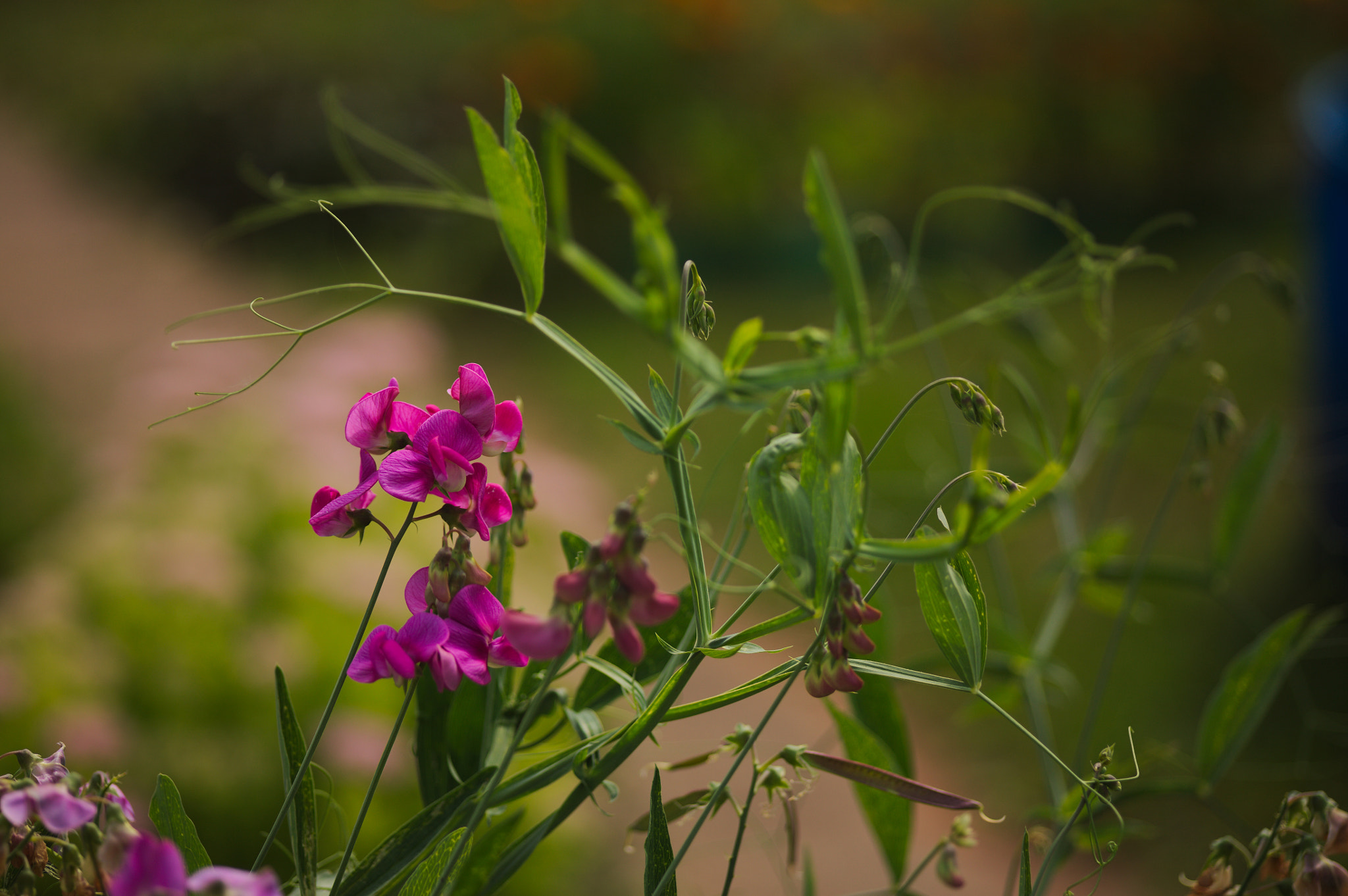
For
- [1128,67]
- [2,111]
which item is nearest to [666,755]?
[1128,67]

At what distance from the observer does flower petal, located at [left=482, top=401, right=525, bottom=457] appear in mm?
326

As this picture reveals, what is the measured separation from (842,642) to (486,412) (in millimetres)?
132

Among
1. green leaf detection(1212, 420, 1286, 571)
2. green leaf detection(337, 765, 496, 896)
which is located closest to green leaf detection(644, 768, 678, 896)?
green leaf detection(337, 765, 496, 896)

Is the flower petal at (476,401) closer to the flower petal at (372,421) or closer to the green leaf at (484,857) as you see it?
the flower petal at (372,421)

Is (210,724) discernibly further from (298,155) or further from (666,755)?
(298,155)

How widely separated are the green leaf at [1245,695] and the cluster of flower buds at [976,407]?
0.76ft

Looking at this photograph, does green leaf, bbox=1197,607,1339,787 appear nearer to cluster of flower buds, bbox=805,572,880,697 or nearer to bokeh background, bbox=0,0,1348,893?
bokeh background, bbox=0,0,1348,893

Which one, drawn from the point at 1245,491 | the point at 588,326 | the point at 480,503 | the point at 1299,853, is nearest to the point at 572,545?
the point at 480,503

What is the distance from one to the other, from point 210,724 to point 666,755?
747 mm

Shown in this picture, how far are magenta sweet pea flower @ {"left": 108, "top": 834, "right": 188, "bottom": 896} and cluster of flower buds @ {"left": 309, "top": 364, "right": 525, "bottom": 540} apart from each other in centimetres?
11

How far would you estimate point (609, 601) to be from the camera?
0.26 meters

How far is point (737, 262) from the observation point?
11.5ft

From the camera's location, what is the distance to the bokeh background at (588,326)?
48.6 inches

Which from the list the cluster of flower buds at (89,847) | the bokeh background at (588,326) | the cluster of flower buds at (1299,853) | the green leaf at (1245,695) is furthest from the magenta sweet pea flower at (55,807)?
the green leaf at (1245,695)
